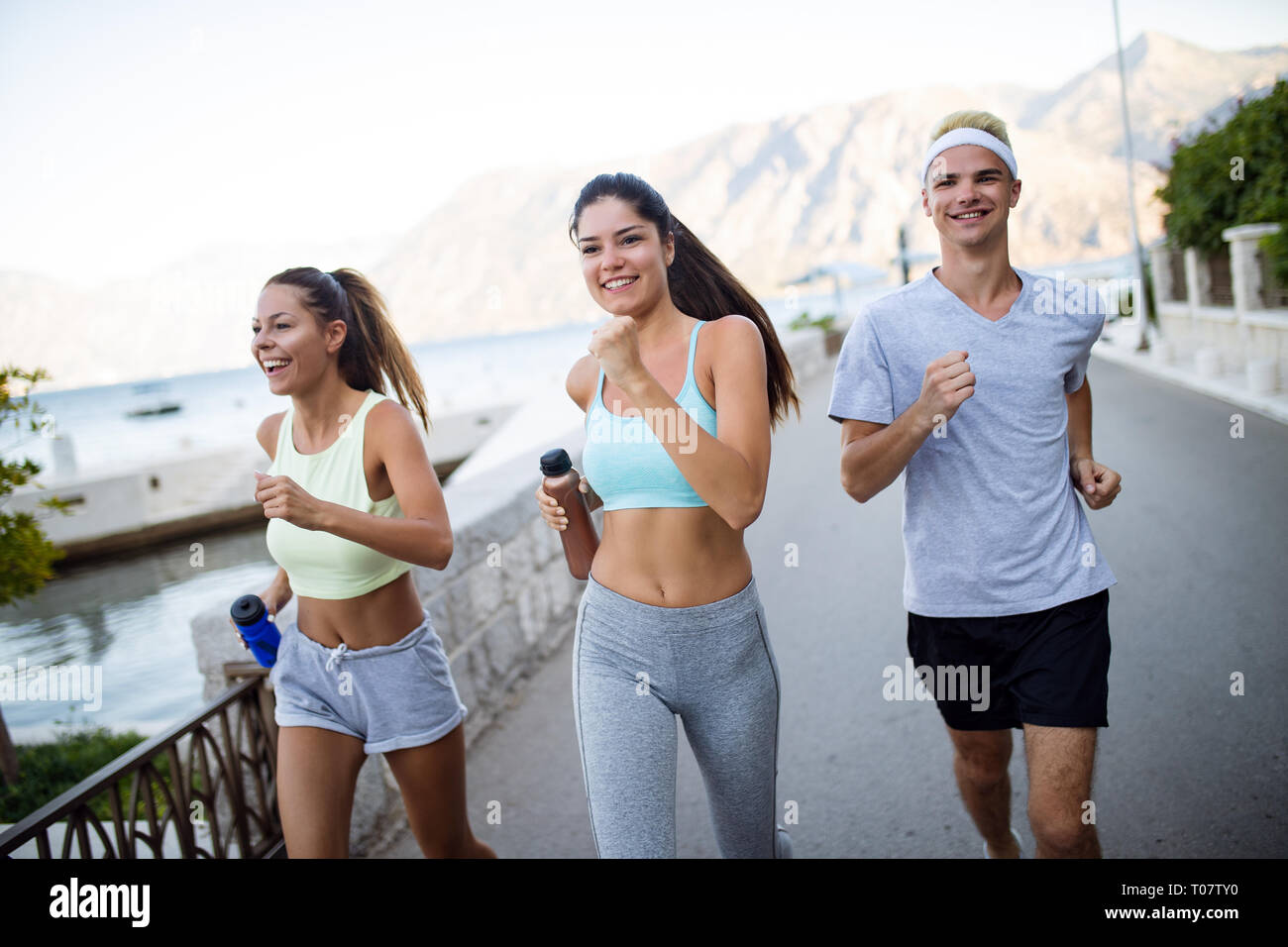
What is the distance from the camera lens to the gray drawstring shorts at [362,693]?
269cm

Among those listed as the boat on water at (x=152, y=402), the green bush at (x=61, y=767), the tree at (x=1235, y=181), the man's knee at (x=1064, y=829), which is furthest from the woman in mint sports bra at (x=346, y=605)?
the boat on water at (x=152, y=402)

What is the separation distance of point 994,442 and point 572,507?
3.74 ft

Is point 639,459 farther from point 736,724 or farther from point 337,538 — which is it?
point 337,538

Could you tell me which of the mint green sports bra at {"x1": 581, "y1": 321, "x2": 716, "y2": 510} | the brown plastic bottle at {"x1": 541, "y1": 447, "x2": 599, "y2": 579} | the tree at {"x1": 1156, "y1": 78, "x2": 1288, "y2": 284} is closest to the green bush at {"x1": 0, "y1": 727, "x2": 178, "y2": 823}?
the brown plastic bottle at {"x1": 541, "y1": 447, "x2": 599, "y2": 579}

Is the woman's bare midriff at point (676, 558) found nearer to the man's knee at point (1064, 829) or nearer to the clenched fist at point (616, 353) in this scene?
the clenched fist at point (616, 353)

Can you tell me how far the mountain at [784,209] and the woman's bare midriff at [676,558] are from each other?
12.3 m

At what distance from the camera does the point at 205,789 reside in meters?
3.27

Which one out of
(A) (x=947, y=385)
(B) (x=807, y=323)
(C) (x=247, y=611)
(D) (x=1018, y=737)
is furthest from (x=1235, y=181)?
(C) (x=247, y=611)

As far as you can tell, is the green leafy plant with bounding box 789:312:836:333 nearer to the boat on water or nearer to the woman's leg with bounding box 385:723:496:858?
the woman's leg with bounding box 385:723:496:858

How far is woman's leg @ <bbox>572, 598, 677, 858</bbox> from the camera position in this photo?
2234 millimetres

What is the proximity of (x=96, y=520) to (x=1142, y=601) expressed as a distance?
26761mm

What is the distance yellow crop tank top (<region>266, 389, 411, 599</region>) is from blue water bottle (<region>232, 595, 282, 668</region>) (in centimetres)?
13
